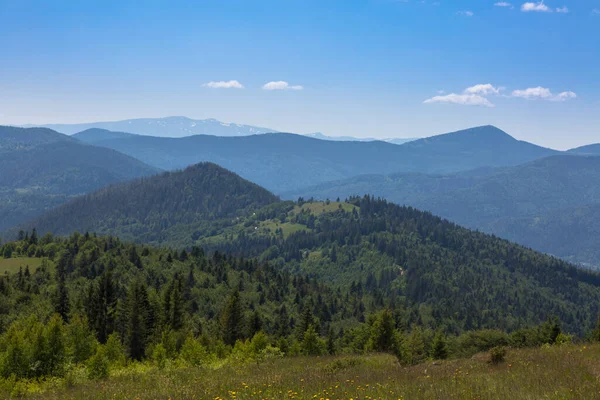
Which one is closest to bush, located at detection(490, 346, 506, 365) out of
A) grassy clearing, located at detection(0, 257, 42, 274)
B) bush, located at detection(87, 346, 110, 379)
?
bush, located at detection(87, 346, 110, 379)

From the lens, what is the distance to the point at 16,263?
545ft

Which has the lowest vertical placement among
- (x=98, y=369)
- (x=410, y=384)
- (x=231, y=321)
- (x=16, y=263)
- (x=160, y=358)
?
(x=16, y=263)

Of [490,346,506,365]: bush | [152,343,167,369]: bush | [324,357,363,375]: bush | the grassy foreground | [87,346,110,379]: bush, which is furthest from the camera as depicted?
[152,343,167,369]: bush

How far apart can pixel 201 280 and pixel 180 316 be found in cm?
7482

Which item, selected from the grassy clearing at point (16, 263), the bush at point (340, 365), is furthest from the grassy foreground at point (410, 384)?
the grassy clearing at point (16, 263)

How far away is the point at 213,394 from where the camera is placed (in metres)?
22.8

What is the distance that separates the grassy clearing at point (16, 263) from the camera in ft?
522

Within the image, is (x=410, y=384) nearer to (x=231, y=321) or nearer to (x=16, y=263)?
(x=231, y=321)

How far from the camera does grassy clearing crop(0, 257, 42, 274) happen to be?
159 metres

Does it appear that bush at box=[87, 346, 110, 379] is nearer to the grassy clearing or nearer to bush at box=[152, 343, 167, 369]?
bush at box=[152, 343, 167, 369]

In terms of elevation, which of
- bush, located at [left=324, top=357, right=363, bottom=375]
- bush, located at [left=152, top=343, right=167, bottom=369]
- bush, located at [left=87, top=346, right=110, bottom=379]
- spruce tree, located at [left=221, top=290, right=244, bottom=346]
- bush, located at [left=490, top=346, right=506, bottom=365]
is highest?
bush, located at [left=490, top=346, right=506, bottom=365]

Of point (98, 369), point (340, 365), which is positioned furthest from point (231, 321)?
point (340, 365)

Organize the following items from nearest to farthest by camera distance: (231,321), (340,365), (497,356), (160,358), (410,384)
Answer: (410,384), (497,356), (340,365), (160,358), (231,321)

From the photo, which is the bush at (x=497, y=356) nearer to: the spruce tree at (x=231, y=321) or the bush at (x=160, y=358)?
the bush at (x=160, y=358)
